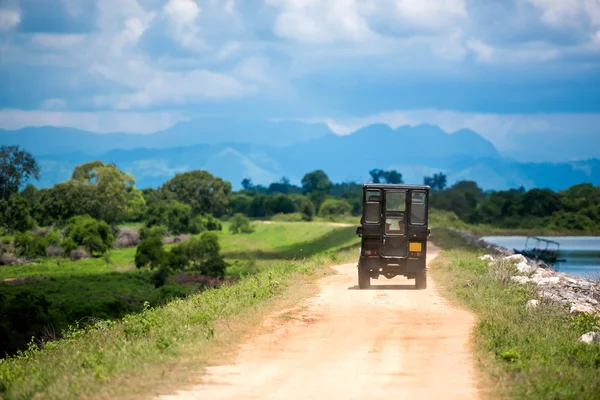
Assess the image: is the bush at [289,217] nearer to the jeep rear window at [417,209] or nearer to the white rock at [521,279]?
the white rock at [521,279]

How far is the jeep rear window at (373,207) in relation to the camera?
2138cm

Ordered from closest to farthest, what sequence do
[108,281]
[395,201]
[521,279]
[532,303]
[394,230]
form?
[532,303] < [394,230] < [395,201] < [521,279] < [108,281]

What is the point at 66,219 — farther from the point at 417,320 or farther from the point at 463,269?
the point at 417,320

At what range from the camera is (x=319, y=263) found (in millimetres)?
31734

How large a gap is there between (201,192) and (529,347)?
11935 centimetres

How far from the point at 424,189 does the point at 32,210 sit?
92.3 metres

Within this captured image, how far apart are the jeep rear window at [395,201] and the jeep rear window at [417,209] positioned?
30 centimetres

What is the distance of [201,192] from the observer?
131 metres

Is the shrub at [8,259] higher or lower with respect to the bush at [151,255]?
lower

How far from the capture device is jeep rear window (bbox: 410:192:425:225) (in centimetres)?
2138

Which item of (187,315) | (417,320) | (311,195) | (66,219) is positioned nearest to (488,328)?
(417,320)

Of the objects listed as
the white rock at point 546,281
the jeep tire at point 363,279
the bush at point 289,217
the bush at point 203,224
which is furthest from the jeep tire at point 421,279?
the bush at point 289,217

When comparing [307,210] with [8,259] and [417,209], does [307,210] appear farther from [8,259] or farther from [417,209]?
[417,209]

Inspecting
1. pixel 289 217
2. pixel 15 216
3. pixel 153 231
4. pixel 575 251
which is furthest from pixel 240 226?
pixel 575 251
